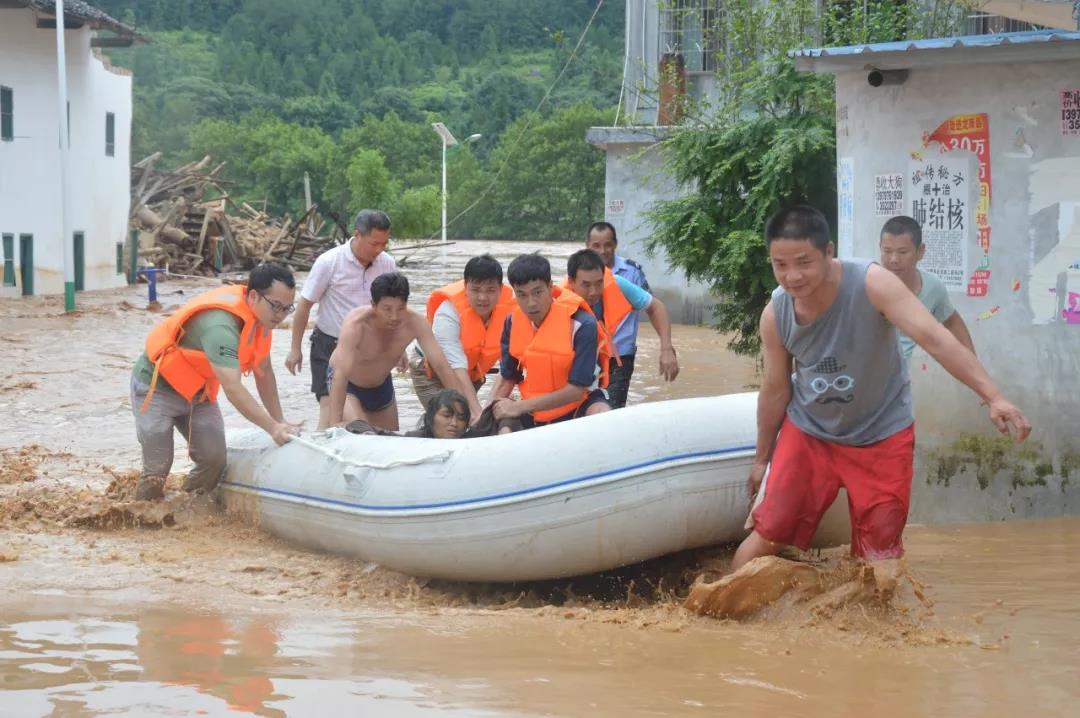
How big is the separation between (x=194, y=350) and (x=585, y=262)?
1975 mm

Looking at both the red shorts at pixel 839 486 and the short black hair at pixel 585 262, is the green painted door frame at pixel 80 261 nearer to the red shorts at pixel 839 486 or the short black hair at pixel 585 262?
the short black hair at pixel 585 262

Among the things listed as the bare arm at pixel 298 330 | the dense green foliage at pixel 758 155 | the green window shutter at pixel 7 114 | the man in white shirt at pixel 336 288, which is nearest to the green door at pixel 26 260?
the green window shutter at pixel 7 114

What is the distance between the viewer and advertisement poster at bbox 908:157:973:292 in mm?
7113

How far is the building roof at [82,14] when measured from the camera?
22.5m

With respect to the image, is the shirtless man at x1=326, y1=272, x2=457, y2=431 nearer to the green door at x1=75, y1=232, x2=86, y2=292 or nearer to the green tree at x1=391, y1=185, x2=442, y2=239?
→ the green door at x1=75, y1=232, x2=86, y2=292

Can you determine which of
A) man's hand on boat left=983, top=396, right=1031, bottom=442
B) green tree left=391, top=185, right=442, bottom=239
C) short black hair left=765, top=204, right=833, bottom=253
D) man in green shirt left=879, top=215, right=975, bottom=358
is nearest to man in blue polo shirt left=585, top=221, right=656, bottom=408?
man in green shirt left=879, top=215, right=975, bottom=358

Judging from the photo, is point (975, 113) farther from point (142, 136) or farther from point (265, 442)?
point (142, 136)

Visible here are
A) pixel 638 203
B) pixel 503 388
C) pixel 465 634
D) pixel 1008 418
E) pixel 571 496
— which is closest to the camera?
pixel 1008 418

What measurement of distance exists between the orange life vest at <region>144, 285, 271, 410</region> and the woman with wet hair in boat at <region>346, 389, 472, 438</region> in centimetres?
81

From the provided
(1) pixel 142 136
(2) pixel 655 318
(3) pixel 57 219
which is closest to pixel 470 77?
(1) pixel 142 136

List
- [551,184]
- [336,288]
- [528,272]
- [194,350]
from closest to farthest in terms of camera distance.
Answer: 1. [528,272]
2. [194,350]
3. [336,288]
4. [551,184]

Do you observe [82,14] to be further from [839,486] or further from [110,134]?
[839,486]

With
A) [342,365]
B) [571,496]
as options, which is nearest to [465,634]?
[571,496]

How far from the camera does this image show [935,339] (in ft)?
14.3
